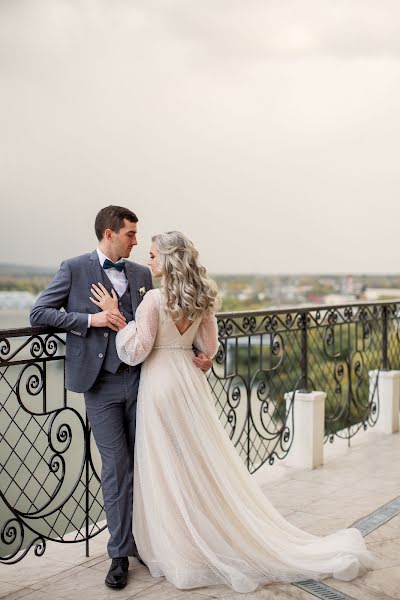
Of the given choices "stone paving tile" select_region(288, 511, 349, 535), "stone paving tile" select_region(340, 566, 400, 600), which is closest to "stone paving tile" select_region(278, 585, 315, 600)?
"stone paving tile" select_region(340, 566, 400, 600)

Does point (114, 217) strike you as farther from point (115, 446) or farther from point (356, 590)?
point (356, 590)

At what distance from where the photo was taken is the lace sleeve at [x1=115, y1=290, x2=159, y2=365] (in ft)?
9.14

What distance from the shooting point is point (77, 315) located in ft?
9.19

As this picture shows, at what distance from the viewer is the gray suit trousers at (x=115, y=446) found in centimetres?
286

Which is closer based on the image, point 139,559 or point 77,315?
point 77,315

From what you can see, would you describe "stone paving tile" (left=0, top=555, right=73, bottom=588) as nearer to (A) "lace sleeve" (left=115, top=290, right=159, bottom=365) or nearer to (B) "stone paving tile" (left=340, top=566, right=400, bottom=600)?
(A) "lace sleeve" (left=115, top=290, right=159, bottom=365)

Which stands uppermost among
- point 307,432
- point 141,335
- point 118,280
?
point 118,280

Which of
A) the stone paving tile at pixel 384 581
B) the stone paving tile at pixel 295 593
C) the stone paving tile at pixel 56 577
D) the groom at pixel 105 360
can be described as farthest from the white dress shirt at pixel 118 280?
the stone paving tile at pixel 384 581

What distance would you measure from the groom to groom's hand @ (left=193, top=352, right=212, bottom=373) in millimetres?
251

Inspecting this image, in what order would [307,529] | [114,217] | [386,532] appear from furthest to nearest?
[307,529]
[386,532]
[114,217]

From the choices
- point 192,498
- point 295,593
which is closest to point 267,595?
point 295,593

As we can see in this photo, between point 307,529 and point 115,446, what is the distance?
4.01 feet

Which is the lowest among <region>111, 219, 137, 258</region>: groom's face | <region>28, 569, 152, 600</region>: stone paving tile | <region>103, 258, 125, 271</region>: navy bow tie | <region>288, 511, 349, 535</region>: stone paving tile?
<region>28, 569, 152, 600</region>: stone paving tile

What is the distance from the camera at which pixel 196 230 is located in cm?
5409
